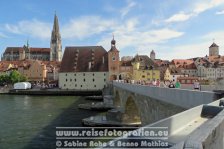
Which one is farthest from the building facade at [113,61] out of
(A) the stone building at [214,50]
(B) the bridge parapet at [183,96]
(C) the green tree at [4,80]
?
(A) the stone building at [214,50]

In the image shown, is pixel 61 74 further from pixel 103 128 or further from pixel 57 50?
pixel 57 50

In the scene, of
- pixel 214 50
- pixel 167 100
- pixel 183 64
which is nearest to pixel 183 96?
pixel 167 100

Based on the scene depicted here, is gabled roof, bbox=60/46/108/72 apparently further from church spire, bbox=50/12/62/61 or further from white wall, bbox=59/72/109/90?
church spire, bbox=50/12/62/61

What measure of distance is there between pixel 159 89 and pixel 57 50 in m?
169

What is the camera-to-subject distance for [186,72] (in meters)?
123

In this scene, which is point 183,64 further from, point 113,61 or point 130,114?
point 130,114

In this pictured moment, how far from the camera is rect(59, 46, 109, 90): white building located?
9450 cm

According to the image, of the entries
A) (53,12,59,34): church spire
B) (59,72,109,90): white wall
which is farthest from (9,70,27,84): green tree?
(53,12,59,34): church spire

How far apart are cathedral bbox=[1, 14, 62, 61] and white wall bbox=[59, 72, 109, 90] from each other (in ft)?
279

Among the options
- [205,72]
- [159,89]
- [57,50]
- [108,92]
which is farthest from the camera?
[57,50]

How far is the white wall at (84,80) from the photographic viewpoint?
309 ft

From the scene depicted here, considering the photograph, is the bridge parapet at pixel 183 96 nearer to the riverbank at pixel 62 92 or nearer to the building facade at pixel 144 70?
the riverbank at pixel 62 92

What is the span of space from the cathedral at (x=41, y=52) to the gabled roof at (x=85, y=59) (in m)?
80.9

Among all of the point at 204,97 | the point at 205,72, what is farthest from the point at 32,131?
the point at 205,72
